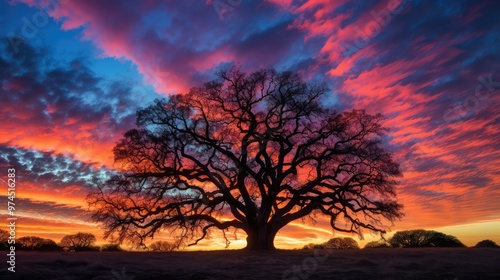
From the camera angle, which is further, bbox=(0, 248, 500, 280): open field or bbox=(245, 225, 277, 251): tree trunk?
bbox=(245, 225, 277, 251): tree trunk

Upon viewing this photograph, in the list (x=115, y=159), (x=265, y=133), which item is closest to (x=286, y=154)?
(x=265, y=133)

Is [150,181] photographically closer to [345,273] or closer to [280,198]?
[280,198]

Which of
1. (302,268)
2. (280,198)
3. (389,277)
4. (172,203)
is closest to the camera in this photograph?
(389,277)

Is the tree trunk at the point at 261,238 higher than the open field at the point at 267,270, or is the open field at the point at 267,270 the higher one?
the tree trunk at the point at 261,238

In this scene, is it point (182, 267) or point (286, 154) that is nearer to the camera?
point (182, 267)

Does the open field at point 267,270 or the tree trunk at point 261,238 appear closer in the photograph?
the open field at point 267,270

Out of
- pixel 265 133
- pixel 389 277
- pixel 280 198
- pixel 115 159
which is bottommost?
pixel 389 277

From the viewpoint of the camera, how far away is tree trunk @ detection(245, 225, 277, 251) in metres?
20.9

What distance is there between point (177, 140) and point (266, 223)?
7.27 meters

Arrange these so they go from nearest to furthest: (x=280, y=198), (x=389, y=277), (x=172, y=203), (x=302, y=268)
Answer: (x=389, y=277) < (x=302, y=268) < (x=172, y=203) < (x=280, y=198)

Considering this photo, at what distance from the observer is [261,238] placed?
832 inches

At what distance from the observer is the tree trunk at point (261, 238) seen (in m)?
20.9

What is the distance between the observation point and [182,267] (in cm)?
949

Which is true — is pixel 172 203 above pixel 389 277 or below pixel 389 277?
above
